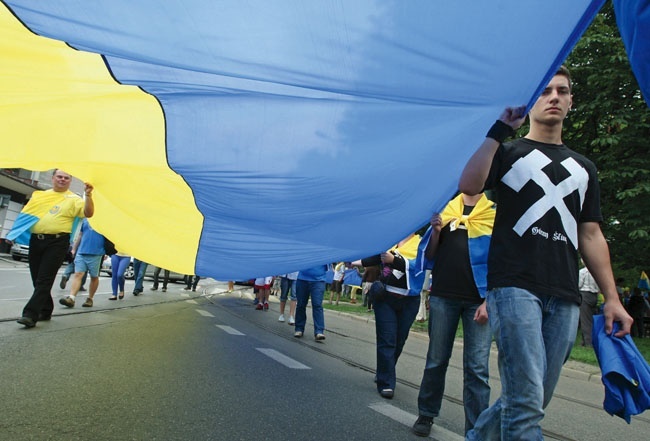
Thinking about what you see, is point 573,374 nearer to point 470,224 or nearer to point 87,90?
point 470,224

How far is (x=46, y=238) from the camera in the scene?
5.21 metres

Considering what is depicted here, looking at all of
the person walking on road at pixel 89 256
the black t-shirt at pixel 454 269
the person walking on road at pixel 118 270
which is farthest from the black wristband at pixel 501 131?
the person walking on road at pixel 118 270

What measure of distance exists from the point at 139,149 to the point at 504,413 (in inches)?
102

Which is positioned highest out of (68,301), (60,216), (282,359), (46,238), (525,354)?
(60,216)

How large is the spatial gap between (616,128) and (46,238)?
11.1 meters

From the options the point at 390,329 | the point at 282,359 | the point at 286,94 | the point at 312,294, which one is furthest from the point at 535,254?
the point at 312,294

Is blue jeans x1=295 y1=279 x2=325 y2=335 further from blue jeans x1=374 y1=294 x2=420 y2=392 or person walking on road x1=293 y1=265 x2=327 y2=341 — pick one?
blue jeans x1=374 y1=294 x2=420 y2=392

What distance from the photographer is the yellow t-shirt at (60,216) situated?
519cm

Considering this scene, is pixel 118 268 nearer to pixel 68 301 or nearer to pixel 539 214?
pixel 68 301

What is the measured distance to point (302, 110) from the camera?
2.28 m

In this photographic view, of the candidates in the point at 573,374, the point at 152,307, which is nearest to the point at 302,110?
the point at 573,374

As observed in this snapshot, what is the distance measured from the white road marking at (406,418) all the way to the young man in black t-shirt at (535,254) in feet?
3.59

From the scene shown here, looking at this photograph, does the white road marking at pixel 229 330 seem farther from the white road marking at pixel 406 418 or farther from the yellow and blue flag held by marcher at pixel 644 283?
the yellow and blue flag held by marcher at pixel 644 283

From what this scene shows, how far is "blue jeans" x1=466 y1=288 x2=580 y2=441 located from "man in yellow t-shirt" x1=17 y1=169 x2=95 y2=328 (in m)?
4.72
